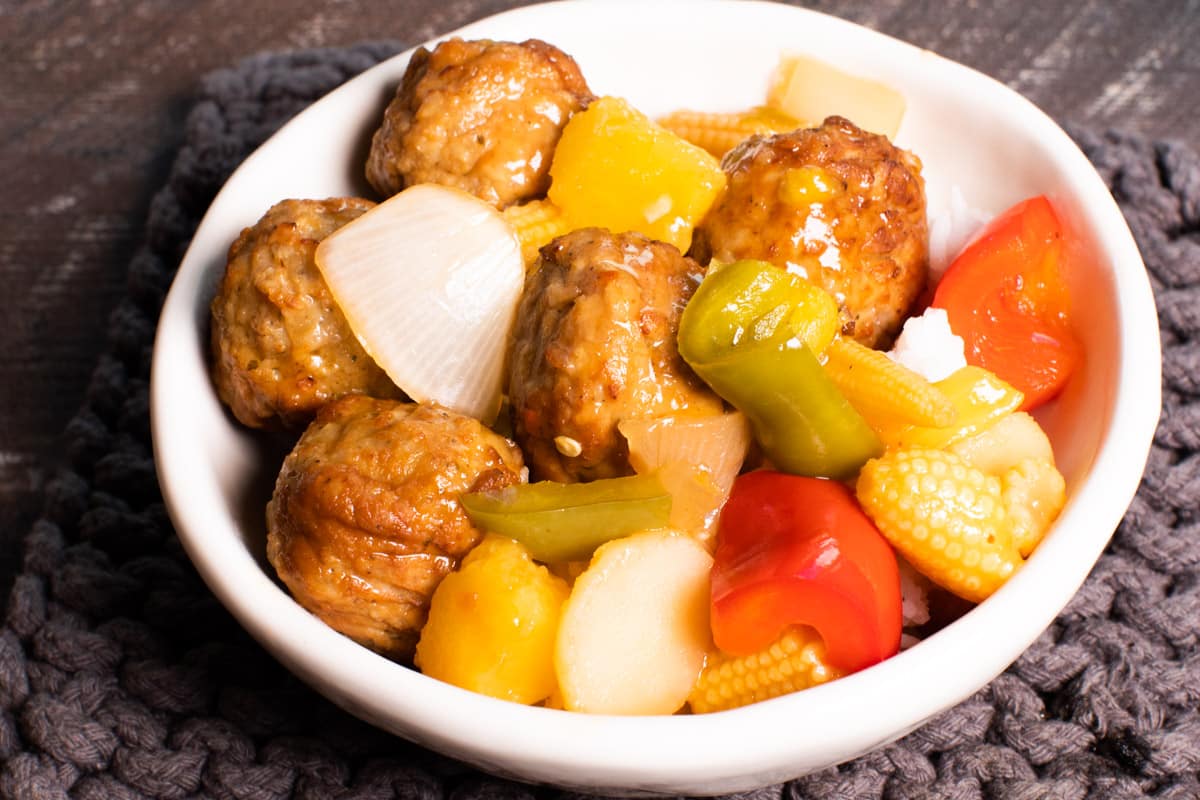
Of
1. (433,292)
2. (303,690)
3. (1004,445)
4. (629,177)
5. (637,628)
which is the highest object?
(629,177)

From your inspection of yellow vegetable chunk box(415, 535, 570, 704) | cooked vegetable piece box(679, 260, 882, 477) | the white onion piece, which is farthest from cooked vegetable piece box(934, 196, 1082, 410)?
yellow vegetable chunk box(415, 535, 570, 704)

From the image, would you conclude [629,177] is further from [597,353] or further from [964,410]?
[964,410]

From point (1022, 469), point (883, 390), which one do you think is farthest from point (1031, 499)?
point (883, 390)

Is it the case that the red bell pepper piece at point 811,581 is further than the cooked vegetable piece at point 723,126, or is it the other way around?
the cooked vegetable piece at point 723,126

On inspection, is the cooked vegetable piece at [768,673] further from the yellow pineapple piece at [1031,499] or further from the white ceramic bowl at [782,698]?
the yellow pineapple piece at [1031,499]

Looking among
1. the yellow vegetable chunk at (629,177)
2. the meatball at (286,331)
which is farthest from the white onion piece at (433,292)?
the yellow vegetable chunk at (629,177)

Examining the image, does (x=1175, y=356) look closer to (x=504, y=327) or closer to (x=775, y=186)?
(x=775, y=186)

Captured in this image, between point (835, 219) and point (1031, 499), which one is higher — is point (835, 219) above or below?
above
